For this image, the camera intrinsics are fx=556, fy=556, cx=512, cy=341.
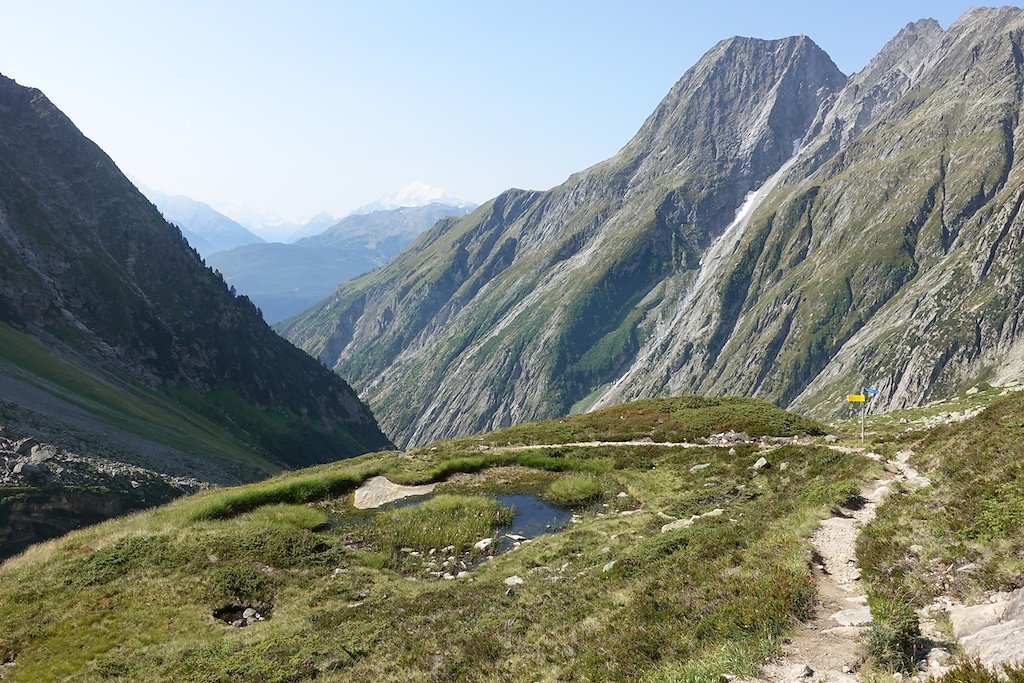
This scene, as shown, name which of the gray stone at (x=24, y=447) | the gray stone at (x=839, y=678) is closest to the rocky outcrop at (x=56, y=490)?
the gray stone at (x=24, y=447)

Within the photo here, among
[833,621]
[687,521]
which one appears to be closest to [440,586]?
[687,521]

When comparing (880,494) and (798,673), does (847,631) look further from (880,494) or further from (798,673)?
(880,494)

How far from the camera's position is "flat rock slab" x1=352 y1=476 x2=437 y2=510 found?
1406 inches

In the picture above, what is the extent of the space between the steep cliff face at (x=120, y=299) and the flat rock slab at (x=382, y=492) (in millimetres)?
Answer: 78102

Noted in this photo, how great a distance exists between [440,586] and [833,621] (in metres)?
14.5

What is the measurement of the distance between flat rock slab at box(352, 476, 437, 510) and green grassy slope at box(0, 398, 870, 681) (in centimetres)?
158

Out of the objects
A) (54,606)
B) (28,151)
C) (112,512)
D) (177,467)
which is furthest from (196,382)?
(54,606)

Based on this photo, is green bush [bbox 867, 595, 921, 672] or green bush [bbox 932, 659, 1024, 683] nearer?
green bush [bbox 932, 659, 1024, 683]

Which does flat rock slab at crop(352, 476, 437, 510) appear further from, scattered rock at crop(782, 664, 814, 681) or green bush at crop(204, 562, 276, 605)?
scattered rock at crop(782, 664, 814, 681)

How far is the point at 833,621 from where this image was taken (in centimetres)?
1255

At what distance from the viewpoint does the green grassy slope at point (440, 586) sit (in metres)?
13.9

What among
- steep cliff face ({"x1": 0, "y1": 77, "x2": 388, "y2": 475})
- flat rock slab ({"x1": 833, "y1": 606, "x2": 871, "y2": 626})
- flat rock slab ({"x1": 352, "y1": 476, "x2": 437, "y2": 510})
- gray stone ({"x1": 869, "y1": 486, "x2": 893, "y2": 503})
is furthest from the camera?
steep cliff face ({"x1": 0, "y1": 77, "x2": 388, "y2": 475})

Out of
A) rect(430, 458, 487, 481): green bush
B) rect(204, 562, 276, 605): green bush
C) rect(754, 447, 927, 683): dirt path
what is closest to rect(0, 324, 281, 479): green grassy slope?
rect(430, 458, 487, 481): green bush

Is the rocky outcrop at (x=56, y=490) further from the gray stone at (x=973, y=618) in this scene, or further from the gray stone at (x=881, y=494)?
the gray stone at (x=881, y=494)
